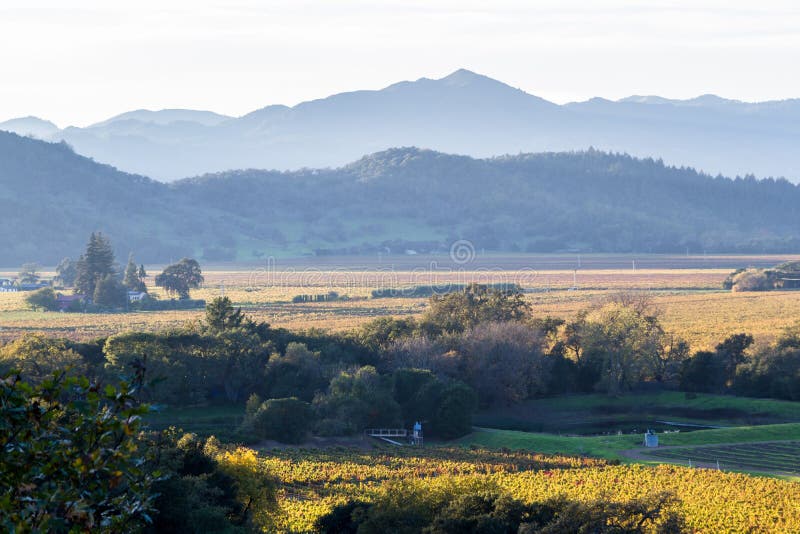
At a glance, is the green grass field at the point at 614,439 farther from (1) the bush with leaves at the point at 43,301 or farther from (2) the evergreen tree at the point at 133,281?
(2) the evergreen tree at the point at 133,281

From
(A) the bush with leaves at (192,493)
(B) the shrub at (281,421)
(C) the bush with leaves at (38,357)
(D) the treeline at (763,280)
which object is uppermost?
(D) the treeline at (763,280)

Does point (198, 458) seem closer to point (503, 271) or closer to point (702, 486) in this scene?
point (702, 486)

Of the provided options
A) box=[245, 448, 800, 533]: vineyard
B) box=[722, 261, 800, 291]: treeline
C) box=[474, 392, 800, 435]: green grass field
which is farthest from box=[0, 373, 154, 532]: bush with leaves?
box=[722, 261, 800, 291]: treeline

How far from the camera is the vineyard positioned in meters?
35.0

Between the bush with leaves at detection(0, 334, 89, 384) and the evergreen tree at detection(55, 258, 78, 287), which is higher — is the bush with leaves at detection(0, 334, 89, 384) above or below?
below

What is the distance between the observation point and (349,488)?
40750 mm

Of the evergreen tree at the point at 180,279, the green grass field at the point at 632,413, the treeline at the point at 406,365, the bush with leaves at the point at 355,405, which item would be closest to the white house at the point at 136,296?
the evergreen tree at the point at 180,279

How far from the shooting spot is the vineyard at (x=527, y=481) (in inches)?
1379

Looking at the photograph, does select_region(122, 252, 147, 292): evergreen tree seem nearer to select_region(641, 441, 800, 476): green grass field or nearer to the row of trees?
the row of trees

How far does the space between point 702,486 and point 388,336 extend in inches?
1240

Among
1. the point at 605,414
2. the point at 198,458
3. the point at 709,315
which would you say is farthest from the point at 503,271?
the point at 198,458

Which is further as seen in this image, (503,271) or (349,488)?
(503,271)

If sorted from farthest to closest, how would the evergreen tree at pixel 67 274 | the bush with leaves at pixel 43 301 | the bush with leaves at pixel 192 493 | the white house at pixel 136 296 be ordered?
the evergreen tree at pixel 67 274, the white house at pixel 136 296, the bush with leaves at pixel 43 301, the bush with leaves at pixel 192 493

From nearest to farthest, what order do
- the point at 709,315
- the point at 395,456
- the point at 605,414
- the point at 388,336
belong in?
the point at 395,456, the point at 605,414, the point at 388,336, the point at 709,315
